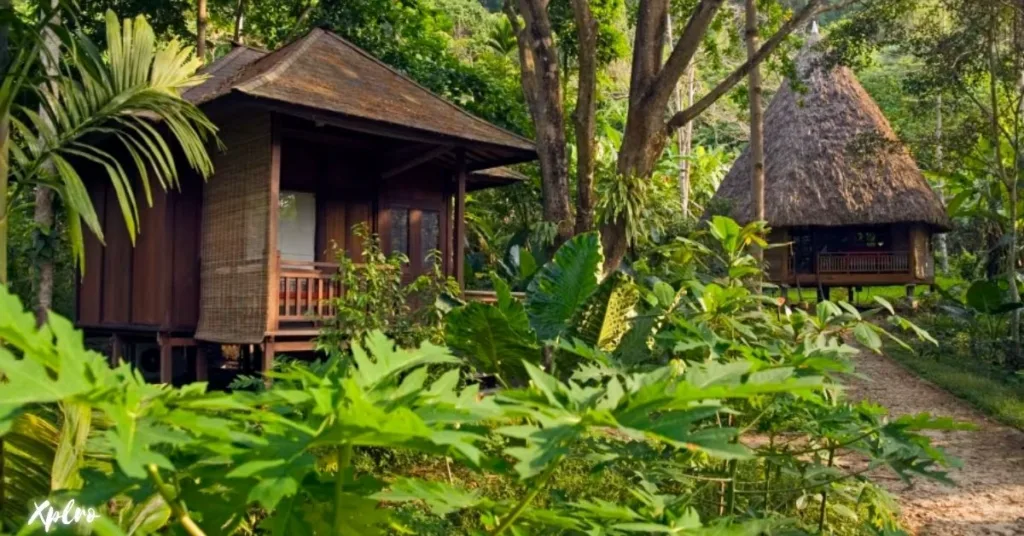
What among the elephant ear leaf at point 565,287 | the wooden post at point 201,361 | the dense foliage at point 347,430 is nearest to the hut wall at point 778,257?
the wooden post at point 201,361

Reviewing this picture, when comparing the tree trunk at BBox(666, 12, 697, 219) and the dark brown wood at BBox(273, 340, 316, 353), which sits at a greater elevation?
the tree trunk at BBox(666, 12, 697, 219)

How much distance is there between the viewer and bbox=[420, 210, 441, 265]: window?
424 inches

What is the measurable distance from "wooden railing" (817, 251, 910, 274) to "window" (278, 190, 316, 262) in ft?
43.0

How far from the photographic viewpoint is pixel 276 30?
51.0ft

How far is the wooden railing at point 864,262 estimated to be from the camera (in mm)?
18781

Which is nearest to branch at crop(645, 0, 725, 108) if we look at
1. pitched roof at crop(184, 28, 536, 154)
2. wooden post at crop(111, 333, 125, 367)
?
pitched roof at crop(184, 28, 536, 154)

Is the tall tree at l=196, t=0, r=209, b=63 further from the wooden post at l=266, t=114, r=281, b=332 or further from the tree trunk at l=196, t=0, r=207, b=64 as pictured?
the wooden post at l=266, t=114, r=281, b=332

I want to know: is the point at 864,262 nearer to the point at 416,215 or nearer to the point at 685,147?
the point at 685,147

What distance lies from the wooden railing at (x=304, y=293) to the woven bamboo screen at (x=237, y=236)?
0.22 metres

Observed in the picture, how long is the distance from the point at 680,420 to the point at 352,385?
1.24ft

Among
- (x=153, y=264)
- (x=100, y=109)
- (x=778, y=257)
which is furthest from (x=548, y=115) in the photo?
(x=778, y=257)

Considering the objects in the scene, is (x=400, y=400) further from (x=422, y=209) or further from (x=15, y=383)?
(x=422, y=209)

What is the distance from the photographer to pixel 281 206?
9578 millimetres

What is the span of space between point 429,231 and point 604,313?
624 cm
